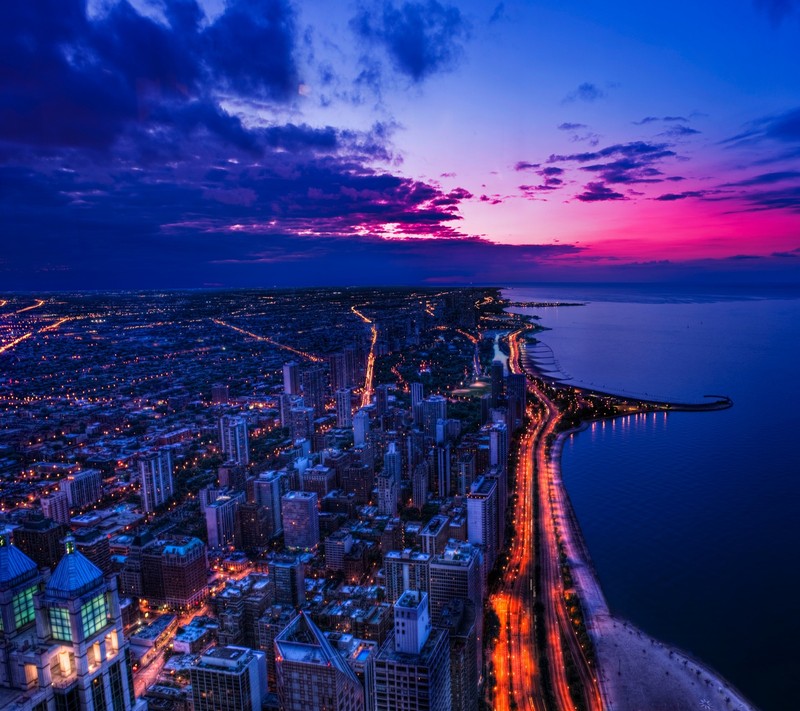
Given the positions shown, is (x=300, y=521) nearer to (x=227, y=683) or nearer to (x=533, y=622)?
(x=533, y=622)

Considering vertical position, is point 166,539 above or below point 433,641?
below

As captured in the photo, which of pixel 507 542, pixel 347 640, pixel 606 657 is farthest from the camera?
pixel 507 542

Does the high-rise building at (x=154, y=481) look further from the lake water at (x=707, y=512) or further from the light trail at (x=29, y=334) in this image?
the light trail at (x=29, y=334)

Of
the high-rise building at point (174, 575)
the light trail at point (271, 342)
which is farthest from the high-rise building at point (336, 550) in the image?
the light trail at point (271, 342)

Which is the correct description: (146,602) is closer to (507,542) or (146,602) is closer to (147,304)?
(507,542)

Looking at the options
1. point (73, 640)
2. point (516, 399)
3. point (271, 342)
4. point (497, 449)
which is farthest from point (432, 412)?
point (271, 342)

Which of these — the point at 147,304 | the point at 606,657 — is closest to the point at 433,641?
the point at 606,657
